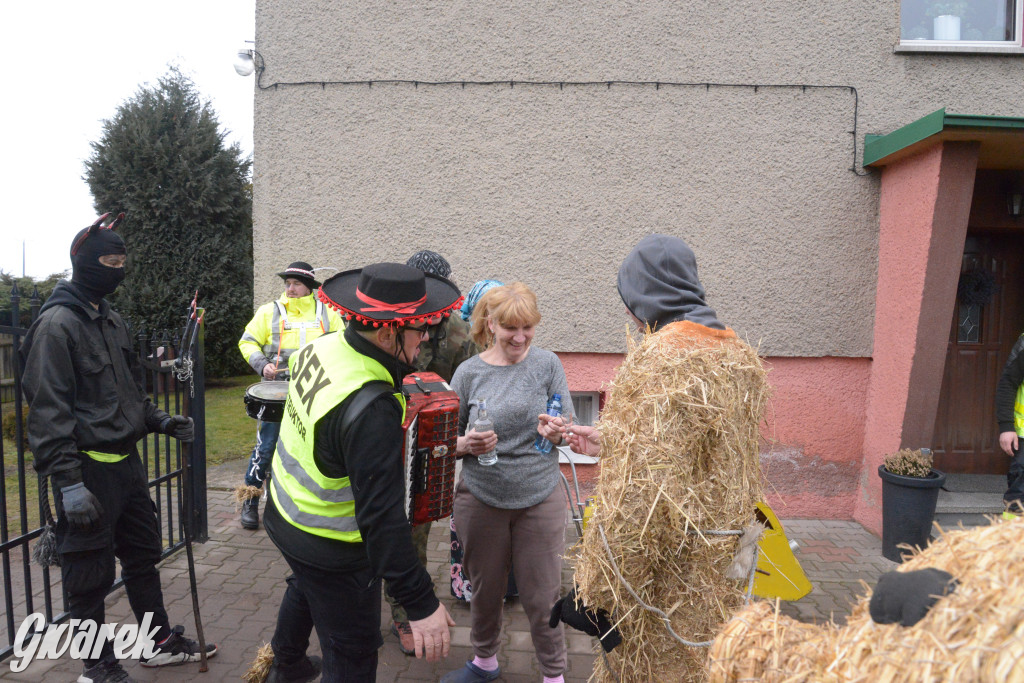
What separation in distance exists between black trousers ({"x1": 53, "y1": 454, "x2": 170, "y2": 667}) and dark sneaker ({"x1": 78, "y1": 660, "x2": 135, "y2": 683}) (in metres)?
0.04

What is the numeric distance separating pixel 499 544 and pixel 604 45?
4869 millimetres

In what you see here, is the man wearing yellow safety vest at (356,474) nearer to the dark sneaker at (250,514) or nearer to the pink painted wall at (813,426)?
the dark sneaker at (250,514)

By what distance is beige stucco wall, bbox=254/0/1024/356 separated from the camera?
233 inches

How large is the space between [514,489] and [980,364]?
6.14 meters

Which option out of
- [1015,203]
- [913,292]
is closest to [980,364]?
[1015,203]

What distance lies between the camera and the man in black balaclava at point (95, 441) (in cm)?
297

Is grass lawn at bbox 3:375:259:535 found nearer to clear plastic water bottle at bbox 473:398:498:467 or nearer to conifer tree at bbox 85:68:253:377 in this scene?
conifer tree at bbox 85:68:253:377

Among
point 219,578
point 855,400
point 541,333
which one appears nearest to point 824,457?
point 855,400

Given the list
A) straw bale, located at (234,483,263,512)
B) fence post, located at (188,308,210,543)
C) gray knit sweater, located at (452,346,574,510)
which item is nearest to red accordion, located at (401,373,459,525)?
gray knit sweater, located at (452,346,574,510)

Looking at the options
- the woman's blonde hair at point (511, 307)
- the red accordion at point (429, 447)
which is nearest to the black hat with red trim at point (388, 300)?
the red accordion at point (429, 447)

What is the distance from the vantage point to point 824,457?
607 centimetres

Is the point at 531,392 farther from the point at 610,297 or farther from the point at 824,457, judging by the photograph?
the point at 824,457

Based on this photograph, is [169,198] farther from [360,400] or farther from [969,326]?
[969,326]

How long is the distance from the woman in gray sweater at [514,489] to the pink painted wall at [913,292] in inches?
153
